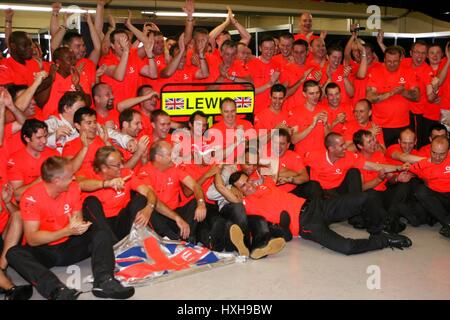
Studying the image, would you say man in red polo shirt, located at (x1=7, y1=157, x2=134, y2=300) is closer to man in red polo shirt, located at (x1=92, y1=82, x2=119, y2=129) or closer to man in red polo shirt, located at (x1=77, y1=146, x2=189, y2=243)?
man in red polo shirt, located at (x1=77, y1=146, x2=189, y2=243)

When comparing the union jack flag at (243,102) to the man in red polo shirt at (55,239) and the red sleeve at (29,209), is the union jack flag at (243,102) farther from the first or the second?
the red sleeve at (29,209)

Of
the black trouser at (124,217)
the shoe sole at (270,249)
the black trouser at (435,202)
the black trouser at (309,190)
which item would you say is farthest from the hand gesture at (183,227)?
the black trouser at (435,202)

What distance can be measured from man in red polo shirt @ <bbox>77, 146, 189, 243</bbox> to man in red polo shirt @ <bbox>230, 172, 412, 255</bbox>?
0.73 m

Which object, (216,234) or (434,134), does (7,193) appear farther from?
(434,134)

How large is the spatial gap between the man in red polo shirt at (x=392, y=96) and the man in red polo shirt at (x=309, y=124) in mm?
891

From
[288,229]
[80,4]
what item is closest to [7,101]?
[288,229]

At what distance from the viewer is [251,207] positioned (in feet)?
17.3

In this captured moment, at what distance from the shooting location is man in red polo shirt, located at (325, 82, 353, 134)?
6.53 meters

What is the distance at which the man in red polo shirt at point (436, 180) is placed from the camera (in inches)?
224

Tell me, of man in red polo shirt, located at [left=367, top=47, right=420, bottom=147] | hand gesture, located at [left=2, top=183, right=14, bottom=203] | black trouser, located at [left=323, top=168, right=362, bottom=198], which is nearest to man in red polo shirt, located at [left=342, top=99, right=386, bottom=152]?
man in red polo shirt, located at [left=367, top=47, right=420, bottom=147]

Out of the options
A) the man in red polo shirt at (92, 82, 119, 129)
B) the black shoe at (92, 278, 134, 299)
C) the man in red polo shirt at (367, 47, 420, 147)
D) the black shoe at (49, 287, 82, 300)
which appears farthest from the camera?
the man in red polo shirt at (367, 47, 420, 147)

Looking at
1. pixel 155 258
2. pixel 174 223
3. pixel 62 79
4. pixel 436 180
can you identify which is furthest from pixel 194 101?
pixel 436 180

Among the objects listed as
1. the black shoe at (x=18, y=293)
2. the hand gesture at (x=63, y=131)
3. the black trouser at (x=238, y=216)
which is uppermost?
the hand gesture at (x=63, y=131)

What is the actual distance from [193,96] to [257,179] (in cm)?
115
